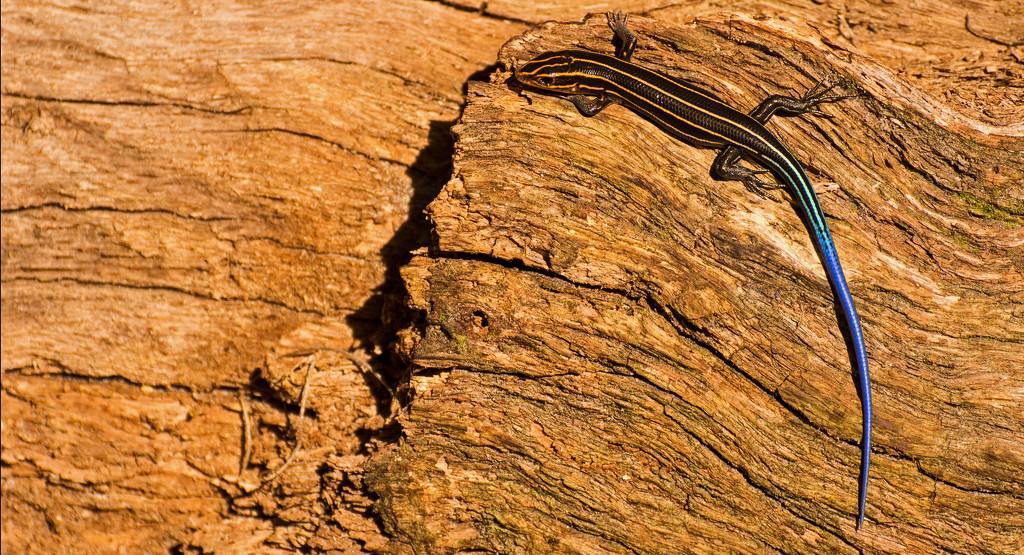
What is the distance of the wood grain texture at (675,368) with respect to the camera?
350 centimetres

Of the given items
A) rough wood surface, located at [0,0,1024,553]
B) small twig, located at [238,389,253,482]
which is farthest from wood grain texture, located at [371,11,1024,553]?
small twig, located at [238,389,253,482]

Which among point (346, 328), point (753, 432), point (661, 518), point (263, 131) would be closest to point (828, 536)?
point (753, 432)

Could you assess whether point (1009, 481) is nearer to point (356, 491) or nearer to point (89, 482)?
point (356, 491)

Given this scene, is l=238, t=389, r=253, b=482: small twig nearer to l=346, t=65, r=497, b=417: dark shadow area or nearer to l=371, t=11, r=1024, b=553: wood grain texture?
l=346, t=65, r=497, b=417: dark shadow area

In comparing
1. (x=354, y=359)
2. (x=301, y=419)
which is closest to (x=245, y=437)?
(x=301, y=419)

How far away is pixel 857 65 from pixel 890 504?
10.3 feet

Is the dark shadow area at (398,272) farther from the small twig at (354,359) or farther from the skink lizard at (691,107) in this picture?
the skink lizard at (691,107)

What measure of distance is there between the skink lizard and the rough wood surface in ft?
0.45

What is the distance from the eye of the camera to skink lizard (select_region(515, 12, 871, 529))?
3934mm

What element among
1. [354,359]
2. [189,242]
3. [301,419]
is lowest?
[301,419]

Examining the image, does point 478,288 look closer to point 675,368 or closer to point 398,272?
point 398,272

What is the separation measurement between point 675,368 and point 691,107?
1899 millimetres

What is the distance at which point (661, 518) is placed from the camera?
3.54m

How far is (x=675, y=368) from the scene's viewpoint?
3.56 m
